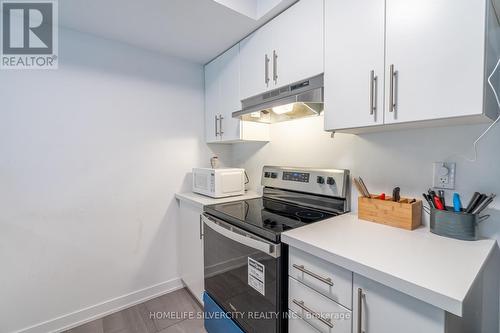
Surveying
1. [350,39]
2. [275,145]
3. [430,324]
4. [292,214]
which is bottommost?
[430,324]

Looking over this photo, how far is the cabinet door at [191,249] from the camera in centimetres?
181

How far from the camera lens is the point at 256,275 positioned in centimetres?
116

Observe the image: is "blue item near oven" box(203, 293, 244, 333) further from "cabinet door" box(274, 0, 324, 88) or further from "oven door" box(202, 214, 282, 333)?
"cabinet door" box(274, 0, 324, 88)

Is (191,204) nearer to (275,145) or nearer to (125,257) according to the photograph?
(125,257)

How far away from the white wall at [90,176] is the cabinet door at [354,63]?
1480mm

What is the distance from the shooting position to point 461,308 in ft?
1.84

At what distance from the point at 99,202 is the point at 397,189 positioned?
2.05 m

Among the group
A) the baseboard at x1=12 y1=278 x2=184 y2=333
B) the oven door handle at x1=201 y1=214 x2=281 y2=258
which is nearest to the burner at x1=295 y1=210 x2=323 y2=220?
the oven door handle at x1=201 y1=214 x2=281 y2=258

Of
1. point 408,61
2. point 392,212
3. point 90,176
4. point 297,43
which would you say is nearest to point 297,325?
point 392,212

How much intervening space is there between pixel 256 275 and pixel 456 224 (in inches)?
35.3

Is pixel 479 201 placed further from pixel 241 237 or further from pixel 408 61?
pixel 241 237

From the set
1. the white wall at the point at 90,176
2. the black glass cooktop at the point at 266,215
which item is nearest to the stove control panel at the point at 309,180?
the black glass cooktop at the point at 266,215

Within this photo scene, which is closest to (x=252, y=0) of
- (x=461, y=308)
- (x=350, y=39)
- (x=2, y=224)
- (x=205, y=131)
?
(x=350, y=39)

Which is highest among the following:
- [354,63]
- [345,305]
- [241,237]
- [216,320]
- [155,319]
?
[354,63]
